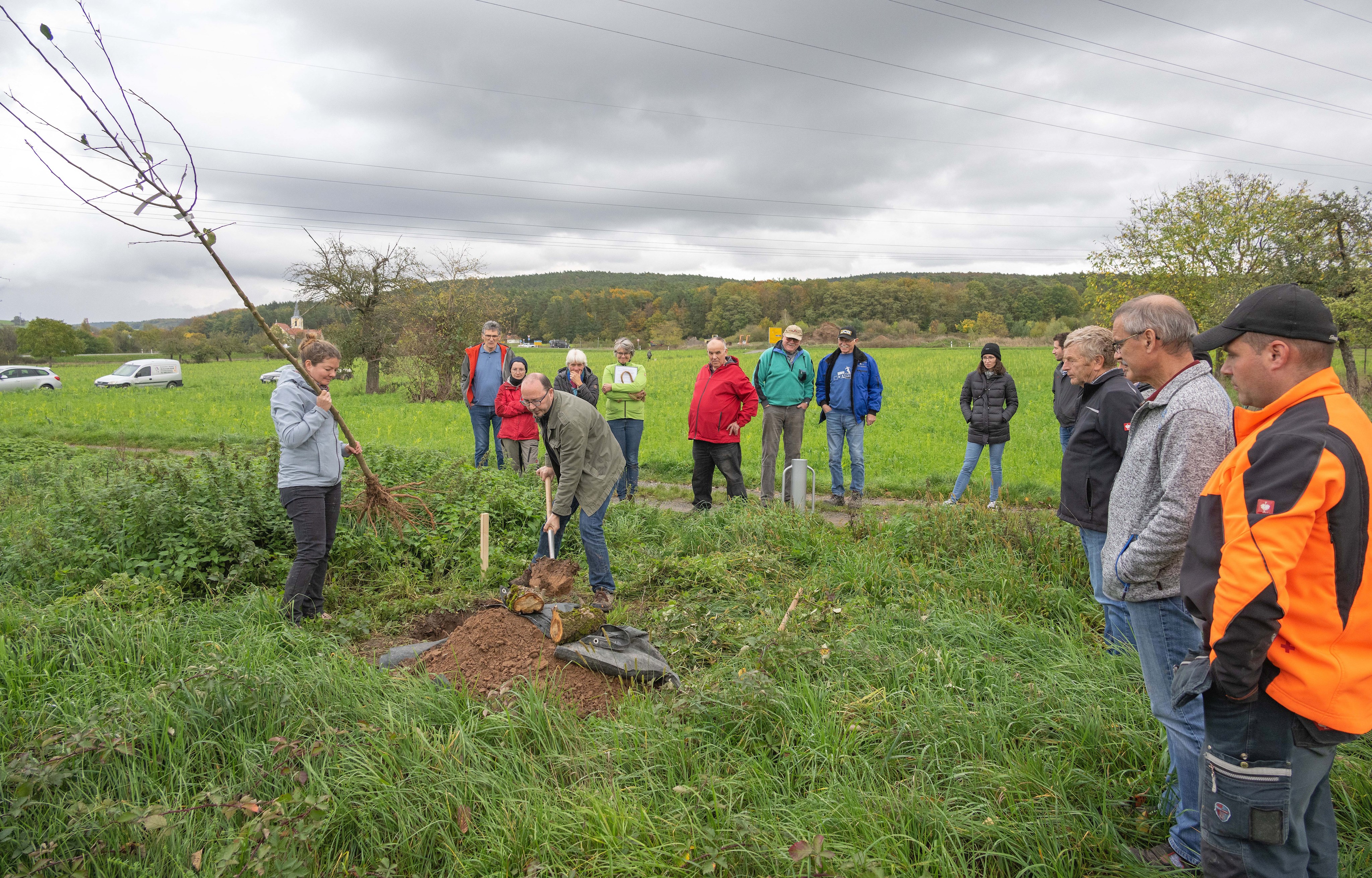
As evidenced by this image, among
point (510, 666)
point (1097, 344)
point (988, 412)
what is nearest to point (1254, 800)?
point (1097, 344)

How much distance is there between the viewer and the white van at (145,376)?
3059cm

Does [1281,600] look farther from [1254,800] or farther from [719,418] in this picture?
[719,418]

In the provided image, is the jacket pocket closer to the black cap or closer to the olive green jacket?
the black cap

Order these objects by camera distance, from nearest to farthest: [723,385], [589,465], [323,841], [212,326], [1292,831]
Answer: [1292,831] < [323,841] < [589,465] < [723,385] < [212,326]

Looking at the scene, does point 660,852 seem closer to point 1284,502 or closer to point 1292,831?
point 1292,831

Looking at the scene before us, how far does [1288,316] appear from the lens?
6.59 feet

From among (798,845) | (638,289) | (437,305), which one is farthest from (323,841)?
(638,289)

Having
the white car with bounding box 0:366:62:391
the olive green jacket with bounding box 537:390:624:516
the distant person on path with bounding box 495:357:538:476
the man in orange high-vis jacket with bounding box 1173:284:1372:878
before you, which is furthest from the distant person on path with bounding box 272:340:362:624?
the white car with bounding box 0:366:62:391

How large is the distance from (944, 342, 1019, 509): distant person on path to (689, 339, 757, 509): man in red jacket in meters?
2.67

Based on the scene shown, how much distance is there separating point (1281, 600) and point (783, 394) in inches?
280

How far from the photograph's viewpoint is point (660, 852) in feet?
8.54

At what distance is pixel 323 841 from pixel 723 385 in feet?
20.2

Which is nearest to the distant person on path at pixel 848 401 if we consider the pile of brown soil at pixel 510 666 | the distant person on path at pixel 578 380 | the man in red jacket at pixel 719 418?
the man in red jacket at pixel 719 418

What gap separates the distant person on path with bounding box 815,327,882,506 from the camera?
8992 mm
